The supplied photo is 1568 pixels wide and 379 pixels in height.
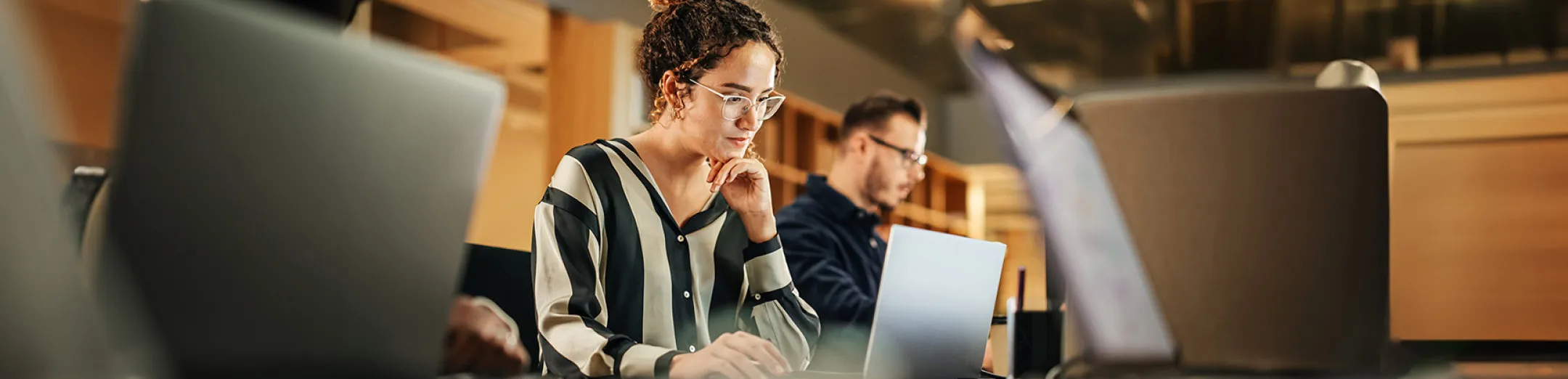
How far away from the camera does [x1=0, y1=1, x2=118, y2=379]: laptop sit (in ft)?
1.67

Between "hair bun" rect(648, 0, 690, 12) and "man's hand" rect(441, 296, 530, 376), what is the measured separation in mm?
715

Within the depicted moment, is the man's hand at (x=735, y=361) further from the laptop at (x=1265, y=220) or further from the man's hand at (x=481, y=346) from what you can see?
the laptop at (x=1265, y=220)

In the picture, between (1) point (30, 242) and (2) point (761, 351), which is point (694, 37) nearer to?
(2) point (761, 351)

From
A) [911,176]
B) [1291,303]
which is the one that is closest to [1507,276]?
[1291,303]

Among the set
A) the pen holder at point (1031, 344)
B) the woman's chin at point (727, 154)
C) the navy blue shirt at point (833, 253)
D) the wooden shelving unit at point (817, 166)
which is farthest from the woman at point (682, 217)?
the wooden shelving unit at point (817, 166)

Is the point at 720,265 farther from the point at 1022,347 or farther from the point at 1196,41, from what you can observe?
the point at 1196,41

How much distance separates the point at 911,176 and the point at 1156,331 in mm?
1867

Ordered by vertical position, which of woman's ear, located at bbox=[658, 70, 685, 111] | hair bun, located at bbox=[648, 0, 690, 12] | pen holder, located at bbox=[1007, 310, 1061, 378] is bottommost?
pen holder, located at bbox=[1007, 310, 1061, 378]

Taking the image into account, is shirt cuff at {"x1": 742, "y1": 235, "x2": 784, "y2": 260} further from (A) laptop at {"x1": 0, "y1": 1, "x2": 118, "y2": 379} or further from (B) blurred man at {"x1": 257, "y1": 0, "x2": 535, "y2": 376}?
(A) laptop at {"x1": 0, "y1": 1, "x2": 118, "y2": 379}

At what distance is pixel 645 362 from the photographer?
1.18 metres

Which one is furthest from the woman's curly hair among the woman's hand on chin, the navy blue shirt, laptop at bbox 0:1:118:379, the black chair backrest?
laptop at bbox 0:1:118:379

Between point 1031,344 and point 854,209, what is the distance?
92 cm

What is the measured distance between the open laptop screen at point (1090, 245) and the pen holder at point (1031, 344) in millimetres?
787

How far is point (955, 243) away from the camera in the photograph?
127cm
